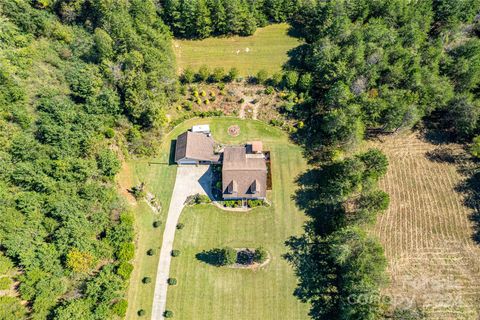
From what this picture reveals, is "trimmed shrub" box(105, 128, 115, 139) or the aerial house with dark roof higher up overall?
"trimmed shrub" box(105, 128, 115, 139)

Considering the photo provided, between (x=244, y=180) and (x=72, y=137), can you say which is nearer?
(x=72, y=137)

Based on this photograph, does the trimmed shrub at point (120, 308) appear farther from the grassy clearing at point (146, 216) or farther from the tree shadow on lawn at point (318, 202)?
the tree shadow on lawn at point (318, 202)

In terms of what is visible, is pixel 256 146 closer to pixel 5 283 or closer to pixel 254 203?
pixel 254 203

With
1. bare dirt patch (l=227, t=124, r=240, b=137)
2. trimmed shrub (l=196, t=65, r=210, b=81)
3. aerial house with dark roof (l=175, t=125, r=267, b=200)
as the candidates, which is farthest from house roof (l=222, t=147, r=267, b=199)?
trimmed shrub (l=196, t=65, r=210, b=81)

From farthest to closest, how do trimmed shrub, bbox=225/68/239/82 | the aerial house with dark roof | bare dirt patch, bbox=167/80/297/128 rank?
trimmed shrub, bbox=225/68/239/82, bare dirt patch, bbox=167/80/297/128, the aerial house with dark roof

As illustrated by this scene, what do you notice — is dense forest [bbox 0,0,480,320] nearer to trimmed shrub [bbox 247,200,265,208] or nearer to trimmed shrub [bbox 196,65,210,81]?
trimmed shrub [bbox 196,65,210,81]

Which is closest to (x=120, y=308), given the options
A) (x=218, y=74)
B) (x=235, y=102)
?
(x=235, y=102)

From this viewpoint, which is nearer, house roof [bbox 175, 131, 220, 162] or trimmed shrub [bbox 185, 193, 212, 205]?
trimmed shrub [bbox 185, 193, 212, 205]
